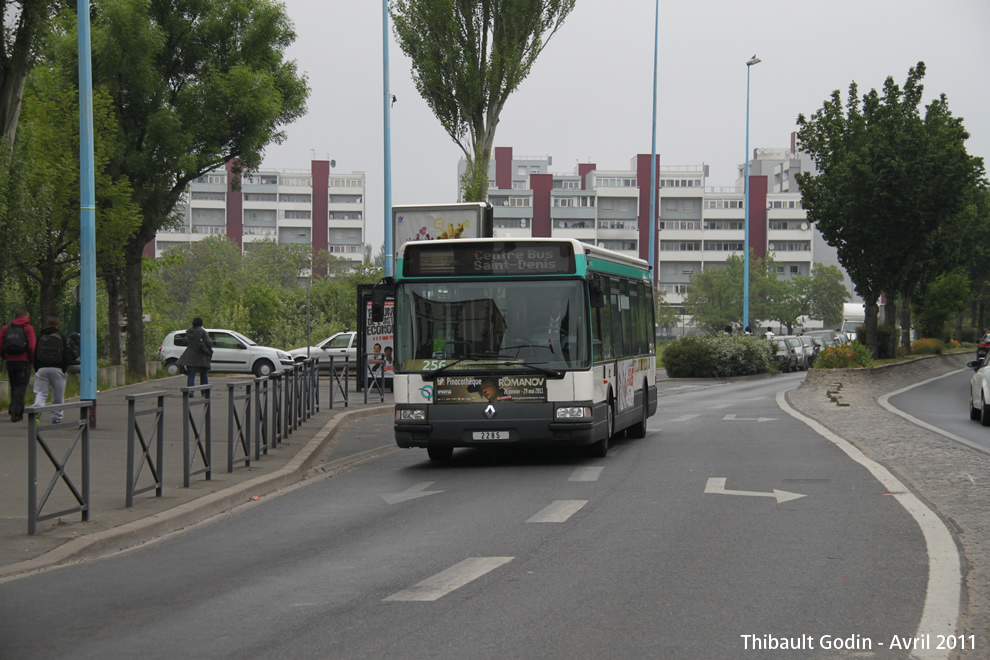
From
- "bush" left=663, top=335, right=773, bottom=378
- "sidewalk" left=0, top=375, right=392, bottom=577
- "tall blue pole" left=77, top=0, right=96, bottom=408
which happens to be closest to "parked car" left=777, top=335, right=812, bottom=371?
"bush" left=663, top=335, right=773, bottom=378

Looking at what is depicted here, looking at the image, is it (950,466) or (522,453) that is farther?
(522,453)

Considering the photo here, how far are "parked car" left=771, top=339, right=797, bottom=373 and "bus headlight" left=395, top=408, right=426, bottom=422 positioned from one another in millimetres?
38745

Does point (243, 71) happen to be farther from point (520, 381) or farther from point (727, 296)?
point (727, 296)

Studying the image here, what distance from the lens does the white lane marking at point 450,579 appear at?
6.71 m

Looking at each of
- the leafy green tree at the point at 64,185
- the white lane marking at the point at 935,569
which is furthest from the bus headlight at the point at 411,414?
the leafy green tree at the point at 64,185

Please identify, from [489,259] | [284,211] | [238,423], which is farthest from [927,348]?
[284,211]

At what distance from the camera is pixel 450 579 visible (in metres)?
7.20

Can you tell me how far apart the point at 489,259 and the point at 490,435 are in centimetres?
215

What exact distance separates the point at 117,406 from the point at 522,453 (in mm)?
10579

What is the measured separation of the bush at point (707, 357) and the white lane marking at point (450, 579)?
1444 inches

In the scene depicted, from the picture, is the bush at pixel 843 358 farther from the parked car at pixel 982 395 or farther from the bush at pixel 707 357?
the bush at pixel 707 357

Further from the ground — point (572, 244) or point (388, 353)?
point (572, 244)

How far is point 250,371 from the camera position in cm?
3934

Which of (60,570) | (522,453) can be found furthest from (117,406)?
(60,570)
